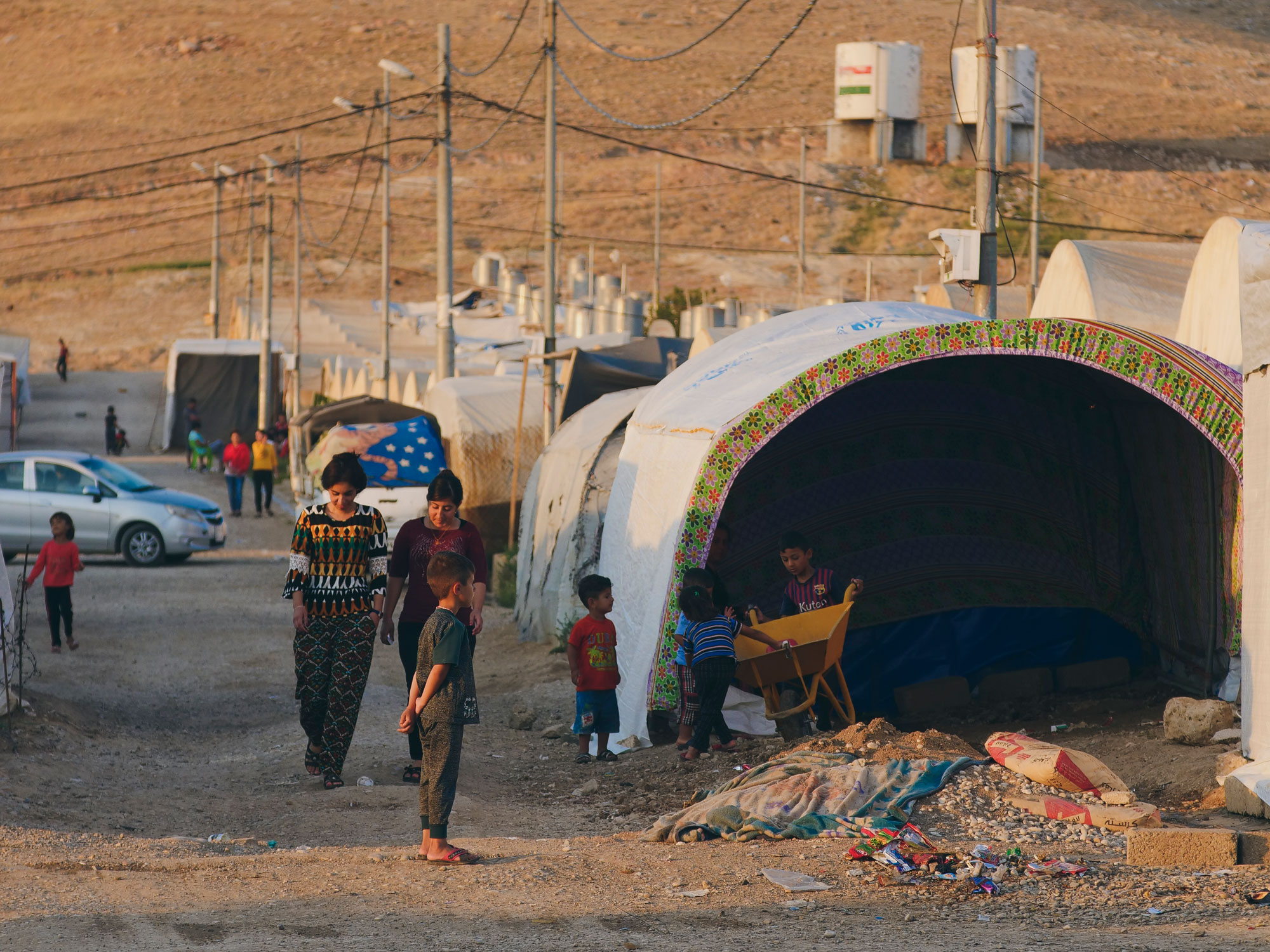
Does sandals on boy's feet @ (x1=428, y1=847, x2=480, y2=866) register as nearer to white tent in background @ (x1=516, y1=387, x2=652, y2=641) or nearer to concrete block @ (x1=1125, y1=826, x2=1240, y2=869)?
concrete block @ (x1=1125, y1=826, x2=1240, y2=869)

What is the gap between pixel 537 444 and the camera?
21.4 meters

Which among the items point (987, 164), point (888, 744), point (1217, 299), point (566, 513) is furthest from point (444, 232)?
point (888, 744)

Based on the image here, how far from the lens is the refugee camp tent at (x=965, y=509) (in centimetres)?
1162

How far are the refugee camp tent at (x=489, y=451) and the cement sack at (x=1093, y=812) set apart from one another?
13.9 m

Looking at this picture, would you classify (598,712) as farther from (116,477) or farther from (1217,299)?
(116,477)

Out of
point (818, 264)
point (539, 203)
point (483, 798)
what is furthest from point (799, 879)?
point (539, 203)

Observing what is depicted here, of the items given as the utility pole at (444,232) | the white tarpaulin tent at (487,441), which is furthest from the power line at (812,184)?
the white tarpaulin tent at (487,441)

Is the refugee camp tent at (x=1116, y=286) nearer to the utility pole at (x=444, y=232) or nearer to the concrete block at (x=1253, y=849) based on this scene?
the concrete block at (x=1253, y=849)

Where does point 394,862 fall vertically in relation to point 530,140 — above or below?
below

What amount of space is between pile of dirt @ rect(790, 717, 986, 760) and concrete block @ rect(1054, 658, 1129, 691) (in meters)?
4.23

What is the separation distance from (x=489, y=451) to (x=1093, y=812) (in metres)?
14.9

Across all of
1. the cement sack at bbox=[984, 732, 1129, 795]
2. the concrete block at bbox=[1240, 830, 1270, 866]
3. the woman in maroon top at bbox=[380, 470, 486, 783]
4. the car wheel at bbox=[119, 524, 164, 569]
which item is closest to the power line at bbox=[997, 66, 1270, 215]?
the car wheel at bbox=[119, 524, 164, 569]

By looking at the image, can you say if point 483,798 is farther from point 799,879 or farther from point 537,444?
point 537,444

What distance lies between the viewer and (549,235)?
20.9 meters
